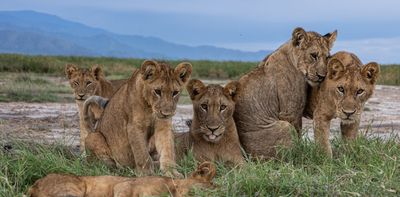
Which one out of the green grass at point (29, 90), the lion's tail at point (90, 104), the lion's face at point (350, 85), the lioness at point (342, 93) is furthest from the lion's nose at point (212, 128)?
the green grass at point (29, 90)

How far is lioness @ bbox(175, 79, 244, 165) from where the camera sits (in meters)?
7.16

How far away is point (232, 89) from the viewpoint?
7336 mm

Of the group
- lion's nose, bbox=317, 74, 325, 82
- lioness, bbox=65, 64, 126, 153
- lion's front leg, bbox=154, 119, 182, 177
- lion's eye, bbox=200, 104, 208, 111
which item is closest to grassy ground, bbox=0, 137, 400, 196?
lion's front leg, bbox=154, 119, 182, 177

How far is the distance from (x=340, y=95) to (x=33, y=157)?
2.58 metres

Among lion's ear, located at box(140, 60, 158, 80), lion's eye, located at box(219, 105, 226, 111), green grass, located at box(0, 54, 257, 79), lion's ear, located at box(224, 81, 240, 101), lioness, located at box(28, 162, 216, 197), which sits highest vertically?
lion's ear, located at box(140, 60, 158, 80)

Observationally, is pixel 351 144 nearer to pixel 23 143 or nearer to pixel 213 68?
pixel 23 143

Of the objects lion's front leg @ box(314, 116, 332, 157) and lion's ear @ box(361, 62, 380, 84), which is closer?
lion's ear @ box(361, 62, 380, 84)

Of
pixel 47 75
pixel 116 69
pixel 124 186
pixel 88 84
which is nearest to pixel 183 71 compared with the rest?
pixel 124 186

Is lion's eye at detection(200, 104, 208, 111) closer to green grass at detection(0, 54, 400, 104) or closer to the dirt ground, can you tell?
the dirt ground

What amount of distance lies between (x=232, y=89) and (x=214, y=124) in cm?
39

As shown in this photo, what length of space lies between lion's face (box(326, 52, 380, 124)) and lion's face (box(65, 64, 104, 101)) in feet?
15.4

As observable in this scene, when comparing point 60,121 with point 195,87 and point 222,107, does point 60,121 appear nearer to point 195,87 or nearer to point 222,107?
point 195,87

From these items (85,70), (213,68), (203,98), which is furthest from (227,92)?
(213,68)

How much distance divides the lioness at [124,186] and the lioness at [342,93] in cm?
189
